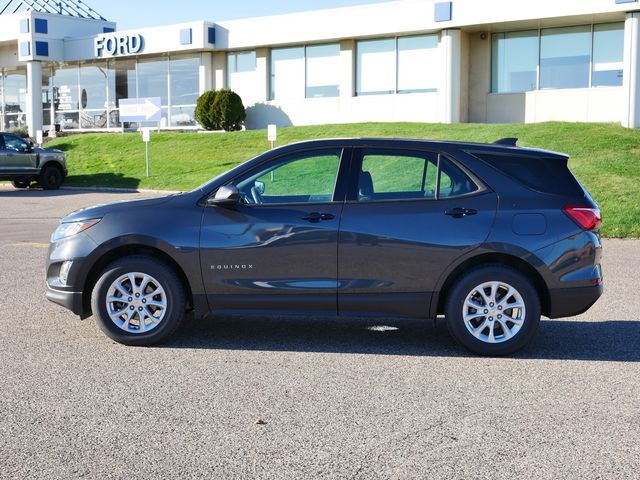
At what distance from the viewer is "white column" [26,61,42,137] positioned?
43.3 metres

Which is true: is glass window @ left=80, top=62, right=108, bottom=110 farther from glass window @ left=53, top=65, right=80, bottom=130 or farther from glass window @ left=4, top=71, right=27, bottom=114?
glass window @ left=4, top=71, right=27, bottom=114

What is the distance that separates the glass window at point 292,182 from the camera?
23.0 feet

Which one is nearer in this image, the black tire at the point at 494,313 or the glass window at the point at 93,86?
the black tire at the point at 494,313

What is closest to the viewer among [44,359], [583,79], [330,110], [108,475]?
[108,475]

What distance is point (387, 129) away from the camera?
98.6 ft

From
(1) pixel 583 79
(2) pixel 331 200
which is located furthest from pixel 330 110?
(2) pixel 331 200

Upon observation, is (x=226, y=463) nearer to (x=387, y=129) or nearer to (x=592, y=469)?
(x=592, y=469)

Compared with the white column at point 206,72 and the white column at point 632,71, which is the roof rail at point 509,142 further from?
the white column at point 206,72

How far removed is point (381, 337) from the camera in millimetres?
7547

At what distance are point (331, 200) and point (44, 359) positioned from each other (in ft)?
8.31

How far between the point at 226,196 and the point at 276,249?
57 cm

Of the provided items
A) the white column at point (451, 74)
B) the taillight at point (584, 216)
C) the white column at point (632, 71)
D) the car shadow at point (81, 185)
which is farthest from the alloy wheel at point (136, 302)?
the white column at point (451, 74)

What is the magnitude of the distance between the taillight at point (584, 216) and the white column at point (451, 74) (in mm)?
25015

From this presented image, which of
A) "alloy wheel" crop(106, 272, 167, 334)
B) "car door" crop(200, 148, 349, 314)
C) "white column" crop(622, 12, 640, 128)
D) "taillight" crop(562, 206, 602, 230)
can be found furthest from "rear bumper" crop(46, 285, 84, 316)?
"white column" crop(622, 12, 640, 128)
